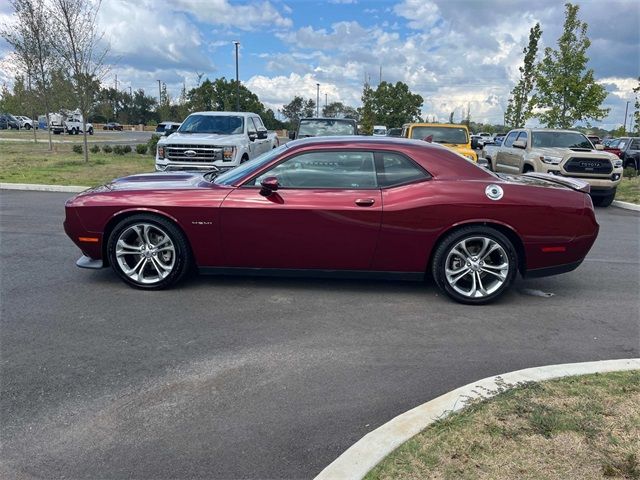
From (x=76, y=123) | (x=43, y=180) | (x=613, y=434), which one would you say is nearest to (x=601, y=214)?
(x=613, y=434)

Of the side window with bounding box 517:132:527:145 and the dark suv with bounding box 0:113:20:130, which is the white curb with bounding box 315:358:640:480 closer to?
the side window with bounding box 517:132:527:145

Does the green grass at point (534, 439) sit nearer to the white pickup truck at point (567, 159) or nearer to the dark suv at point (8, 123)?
the white pickup truck at point (567, 159)

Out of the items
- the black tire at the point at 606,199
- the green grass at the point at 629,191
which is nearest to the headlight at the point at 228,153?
the black tire at the point at 606,199

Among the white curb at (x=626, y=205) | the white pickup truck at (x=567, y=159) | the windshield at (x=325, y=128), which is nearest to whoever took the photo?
the white pickup truck at (x=567, y=159)

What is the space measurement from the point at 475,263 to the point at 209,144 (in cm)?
800

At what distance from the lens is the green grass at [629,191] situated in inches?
534

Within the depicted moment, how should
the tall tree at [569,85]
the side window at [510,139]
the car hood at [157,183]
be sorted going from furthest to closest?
1. the tall tree at [569,85]
2. the side window at [510,139]
3. the car hood at [157,183]

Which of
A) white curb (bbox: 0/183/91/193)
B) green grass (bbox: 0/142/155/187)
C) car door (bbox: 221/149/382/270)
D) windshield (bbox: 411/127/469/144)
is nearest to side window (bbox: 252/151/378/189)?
car door (bbox: 221/149/382/270)

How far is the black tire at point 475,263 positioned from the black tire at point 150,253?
250 centimetres

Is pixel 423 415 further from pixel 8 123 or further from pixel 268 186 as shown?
pixel 8 123

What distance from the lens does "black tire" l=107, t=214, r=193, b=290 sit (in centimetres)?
521

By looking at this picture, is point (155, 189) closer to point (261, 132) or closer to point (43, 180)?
point (261, 132)

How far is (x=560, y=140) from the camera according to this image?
13336 millimetres

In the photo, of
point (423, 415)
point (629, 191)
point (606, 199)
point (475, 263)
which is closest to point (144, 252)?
point (475, 263)
